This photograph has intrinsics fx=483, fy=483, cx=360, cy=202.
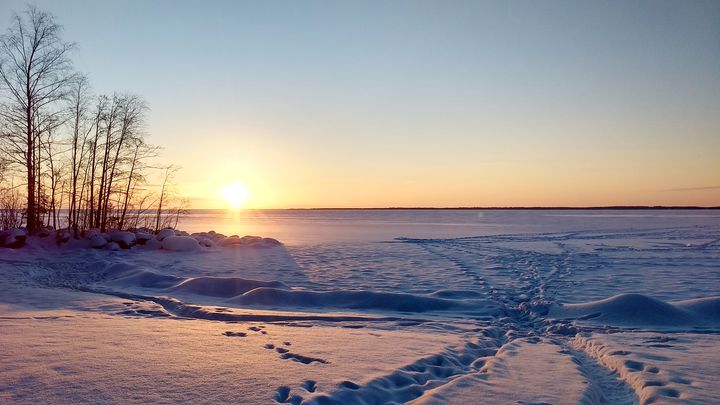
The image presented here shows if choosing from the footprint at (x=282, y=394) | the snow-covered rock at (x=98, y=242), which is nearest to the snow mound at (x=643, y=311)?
the footprint at (x=282, y=394)

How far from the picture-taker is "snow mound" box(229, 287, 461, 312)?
8.85 meters

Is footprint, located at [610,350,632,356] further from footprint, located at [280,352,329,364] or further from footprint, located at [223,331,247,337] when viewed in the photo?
footprint, located at [223,331,247,337]

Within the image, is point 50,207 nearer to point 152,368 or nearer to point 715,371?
point 152,368

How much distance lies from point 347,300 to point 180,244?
1054 centimetres

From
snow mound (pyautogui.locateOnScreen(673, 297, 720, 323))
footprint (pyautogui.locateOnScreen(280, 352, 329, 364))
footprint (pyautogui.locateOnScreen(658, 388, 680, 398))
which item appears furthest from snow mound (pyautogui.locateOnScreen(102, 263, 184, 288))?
snow mound (pyautogui.locateOnScreen(673, 297, 720, 323))

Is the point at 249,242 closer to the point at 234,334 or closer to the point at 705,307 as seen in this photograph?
the point at 234,334

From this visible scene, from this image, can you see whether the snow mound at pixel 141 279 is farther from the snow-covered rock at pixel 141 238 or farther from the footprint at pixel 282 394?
the footprint at pixel 282 394

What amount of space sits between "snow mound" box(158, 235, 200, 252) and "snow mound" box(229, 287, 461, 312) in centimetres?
926

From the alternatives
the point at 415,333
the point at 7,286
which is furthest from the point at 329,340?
Result: the point at 7,286

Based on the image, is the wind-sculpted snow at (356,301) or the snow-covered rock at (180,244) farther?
the snow-covered rock at (180,244)

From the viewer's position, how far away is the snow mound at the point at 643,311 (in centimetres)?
761

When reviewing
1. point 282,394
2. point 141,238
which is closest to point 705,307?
point 282,394

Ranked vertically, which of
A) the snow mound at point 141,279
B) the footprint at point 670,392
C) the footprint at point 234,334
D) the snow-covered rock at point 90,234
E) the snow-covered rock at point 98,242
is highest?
the snow-covered rock at point 90,234

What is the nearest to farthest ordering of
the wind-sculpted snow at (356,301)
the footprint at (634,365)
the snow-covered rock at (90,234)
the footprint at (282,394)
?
1. the footprint at (282,394)
2. the footprint at (634,365)
3. the wind-sculpted snow at (356,301)
4. the snow-covered rock at (90,234)
